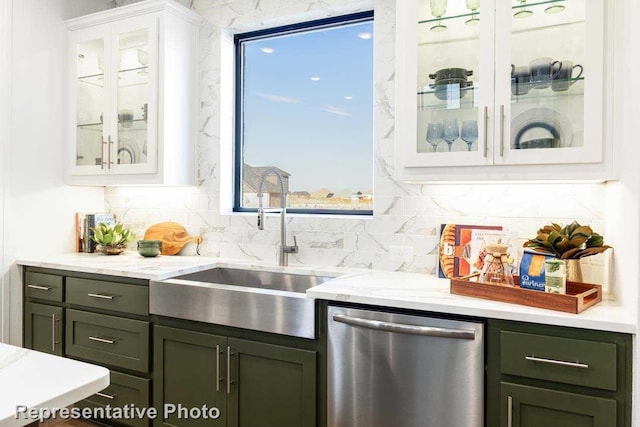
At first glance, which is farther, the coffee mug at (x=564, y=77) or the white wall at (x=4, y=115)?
the white wall at (x=4, y=115)

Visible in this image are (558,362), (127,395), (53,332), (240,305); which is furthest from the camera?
(53,332)

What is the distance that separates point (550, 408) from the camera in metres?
1.59

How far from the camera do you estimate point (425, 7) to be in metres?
2.12

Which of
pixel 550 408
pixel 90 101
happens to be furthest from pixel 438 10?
pixel 90 101

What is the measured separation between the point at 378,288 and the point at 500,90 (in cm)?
96

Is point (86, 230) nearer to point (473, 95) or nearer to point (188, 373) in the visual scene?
point (188, 373)

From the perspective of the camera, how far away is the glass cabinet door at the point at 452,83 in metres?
1.97

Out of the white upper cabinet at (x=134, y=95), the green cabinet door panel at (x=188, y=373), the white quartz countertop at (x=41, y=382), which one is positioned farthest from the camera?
the white upper cabinet at (x=134, y=95)

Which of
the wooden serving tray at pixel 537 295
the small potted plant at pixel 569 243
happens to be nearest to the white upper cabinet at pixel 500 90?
the small potted plant at pixel 569 243

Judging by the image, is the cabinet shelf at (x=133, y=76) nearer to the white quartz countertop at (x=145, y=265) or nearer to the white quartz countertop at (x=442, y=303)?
the white quartz countertop at (x=145, y=265)

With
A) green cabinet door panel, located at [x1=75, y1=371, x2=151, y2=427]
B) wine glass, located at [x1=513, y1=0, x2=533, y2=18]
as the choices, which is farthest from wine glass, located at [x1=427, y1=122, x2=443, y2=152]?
green cabinet door panel, located at [x1=75, y1=371, x2=151, y2=427]

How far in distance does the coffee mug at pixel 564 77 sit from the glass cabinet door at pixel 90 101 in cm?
257

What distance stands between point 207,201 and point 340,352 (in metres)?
1.58

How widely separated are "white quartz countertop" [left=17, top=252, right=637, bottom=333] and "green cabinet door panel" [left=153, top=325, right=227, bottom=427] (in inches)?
13.8
